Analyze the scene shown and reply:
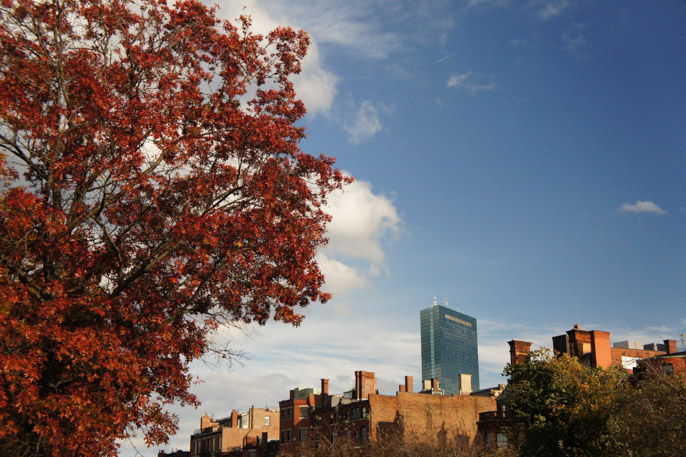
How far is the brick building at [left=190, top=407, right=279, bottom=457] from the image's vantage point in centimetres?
11115

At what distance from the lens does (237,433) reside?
113m

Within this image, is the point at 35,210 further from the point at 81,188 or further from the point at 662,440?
the point at 662,440

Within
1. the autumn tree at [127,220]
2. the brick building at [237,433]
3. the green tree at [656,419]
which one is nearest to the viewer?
the autumn tree at [127,220]

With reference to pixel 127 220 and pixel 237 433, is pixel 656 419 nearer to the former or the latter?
pixel 127 220

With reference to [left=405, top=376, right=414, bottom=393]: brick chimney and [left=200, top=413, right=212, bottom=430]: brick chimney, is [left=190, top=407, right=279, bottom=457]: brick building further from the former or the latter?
[left=405, top=376, right=414, bottom=393]: brick chimney

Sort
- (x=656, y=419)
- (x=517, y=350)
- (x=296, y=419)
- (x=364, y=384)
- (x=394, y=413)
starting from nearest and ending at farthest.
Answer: (x=656, y=419) < (x=517, y=350) < (x=394, y=413) < (x=364, y=384) < (x=296, y=419)

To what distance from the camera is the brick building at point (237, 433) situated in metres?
111

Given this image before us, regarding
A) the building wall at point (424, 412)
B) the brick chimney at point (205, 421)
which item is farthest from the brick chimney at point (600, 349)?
the brick chimney at point (205, 421)

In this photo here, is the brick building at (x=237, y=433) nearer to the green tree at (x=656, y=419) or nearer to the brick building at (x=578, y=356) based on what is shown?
the brick building at (x=578, y=356)

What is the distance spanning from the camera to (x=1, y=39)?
15.6 meters

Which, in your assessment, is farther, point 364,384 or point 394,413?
point 364,384

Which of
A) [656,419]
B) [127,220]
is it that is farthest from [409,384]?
[127,220]

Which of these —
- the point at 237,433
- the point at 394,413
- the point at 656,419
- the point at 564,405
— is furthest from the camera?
the point at 237,433

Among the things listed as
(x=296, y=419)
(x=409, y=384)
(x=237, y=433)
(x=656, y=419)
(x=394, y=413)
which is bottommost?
(x=237, y=433)
